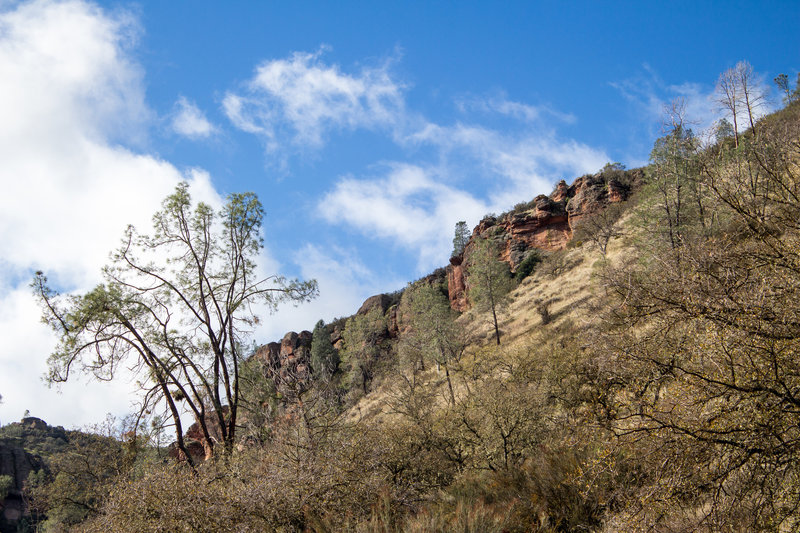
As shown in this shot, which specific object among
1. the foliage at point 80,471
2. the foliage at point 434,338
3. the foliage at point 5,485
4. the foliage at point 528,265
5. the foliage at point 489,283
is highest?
the foliage at point 528,265

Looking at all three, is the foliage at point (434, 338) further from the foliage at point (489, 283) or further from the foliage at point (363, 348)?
the foliage at point (363, 348)

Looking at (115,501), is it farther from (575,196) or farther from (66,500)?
(575,196)

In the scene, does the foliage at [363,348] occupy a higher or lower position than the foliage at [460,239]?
lower

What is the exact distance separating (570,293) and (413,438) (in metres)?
29.9

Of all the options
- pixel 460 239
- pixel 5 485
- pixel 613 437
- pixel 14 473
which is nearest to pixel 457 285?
pixel 460 239

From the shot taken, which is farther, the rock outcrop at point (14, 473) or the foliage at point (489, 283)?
the foliage at point (489, 283)

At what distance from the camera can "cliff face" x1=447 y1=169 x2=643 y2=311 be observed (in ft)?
184

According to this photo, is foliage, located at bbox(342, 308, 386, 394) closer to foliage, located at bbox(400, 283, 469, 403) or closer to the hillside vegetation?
foliage, located at bbox(400, 283, 469, 403)

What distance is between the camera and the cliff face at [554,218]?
56219 millimetres

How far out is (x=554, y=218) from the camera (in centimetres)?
5897

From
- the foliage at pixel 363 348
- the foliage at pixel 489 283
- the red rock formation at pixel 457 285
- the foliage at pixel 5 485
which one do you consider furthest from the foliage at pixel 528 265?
the foliage at pixel 5 485

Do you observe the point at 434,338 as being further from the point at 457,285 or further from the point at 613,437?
A: the point at 457,285

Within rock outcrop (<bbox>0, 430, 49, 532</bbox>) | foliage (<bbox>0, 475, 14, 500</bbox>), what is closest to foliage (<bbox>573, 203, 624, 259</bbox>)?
rock outcrop (<bbox>0, 430, 49, 532</bbox>)

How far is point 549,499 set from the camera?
8.14 m
